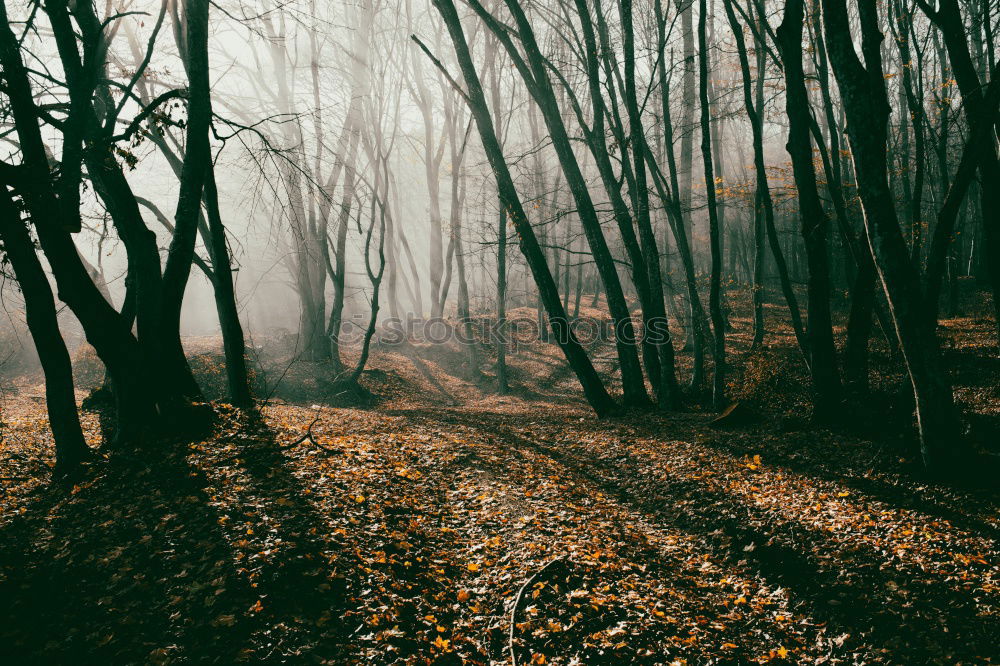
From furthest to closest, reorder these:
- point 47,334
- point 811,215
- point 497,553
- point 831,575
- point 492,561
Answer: point 811,215, point 47,334, point 497,553, point 492,561, point 831,575

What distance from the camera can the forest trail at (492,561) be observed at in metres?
3.66

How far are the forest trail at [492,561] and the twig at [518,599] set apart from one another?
0.05m

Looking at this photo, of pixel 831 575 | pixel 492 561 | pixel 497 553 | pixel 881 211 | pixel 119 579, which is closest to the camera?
A: pixel 119 579

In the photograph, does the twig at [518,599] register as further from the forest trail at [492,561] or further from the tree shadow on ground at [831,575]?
the tree shadow on ground at [831,575]

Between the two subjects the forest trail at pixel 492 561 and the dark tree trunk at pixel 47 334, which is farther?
the dark tree trunk at pixel 47 334

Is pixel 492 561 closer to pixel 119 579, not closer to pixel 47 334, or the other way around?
pixel 119 579

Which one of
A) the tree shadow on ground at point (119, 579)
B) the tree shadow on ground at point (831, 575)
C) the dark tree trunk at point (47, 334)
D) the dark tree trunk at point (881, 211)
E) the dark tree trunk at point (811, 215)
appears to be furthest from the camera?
the dark tree trunk at point (811, 215)

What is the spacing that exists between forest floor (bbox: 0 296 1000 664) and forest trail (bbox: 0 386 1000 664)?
0.07 feet

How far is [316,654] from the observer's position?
3451 millimetres

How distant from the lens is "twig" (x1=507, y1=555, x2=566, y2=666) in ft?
12.1

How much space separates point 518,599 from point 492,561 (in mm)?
723

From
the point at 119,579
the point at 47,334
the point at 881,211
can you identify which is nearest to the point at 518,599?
the point at 119,579

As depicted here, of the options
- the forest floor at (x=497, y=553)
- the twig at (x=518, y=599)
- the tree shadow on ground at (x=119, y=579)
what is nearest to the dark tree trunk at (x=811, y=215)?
the forest floor at (x=497, y=553)

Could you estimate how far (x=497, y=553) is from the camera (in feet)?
16.2
